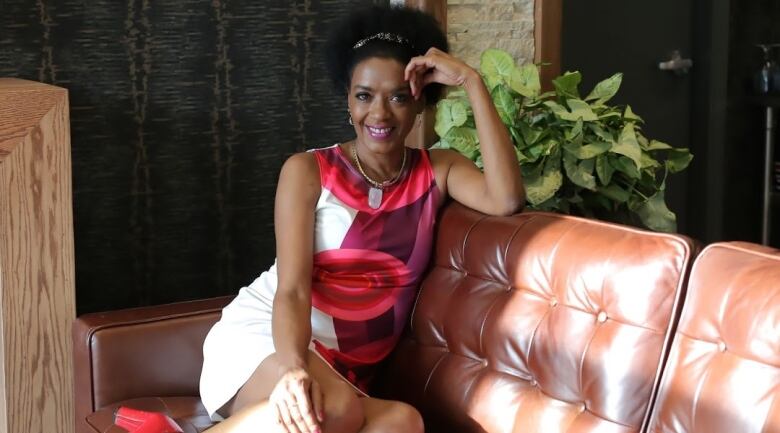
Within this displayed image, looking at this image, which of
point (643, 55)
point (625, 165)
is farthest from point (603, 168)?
point (643, 55)

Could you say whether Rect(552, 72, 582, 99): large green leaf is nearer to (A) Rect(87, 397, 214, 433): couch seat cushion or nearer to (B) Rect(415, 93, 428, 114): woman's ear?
(B) Rect(415, 93, 428, 114): woman's ear

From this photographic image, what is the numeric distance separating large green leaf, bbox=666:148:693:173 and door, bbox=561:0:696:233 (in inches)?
42.7

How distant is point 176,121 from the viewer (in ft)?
10.8

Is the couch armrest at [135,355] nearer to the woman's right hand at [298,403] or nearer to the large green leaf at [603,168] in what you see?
the woman's right hand at [298,403]

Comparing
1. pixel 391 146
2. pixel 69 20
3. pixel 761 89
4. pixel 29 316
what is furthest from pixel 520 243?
pixel 761 89

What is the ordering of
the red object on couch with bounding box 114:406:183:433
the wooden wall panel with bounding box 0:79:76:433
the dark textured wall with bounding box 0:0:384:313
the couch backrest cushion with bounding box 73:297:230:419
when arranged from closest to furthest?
the red object on couch with bounding box 114:406:183:433, the couch backrest cushion with bounding box 73:297:230:419, the wooden wall panel with bounding box 0:79:76:433, the dark textured wall with bounding box 0:0:384:313

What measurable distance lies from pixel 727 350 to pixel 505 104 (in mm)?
1306

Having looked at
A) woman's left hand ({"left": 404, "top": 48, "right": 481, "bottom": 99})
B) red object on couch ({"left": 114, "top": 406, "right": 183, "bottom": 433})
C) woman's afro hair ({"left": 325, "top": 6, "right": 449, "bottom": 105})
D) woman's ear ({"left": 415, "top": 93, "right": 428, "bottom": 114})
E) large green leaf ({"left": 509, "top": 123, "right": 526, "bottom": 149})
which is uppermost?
woman's afro hair ({"left": 325, "top": 6, "right": 449, "bottom": 105})

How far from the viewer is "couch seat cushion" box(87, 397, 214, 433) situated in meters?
2.37

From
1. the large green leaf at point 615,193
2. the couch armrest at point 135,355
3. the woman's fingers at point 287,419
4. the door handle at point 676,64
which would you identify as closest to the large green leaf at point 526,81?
the large green leaf at point 615,193

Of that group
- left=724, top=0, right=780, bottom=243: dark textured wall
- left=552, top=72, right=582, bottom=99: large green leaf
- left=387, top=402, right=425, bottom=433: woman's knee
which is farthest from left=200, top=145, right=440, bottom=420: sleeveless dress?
left=724, top=0, right=780, bottom=243: dark textured wall

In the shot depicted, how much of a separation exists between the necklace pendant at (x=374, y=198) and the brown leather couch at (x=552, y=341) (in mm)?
162

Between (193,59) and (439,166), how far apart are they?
1122mm

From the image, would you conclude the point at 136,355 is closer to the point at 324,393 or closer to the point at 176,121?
the point at 324,393
